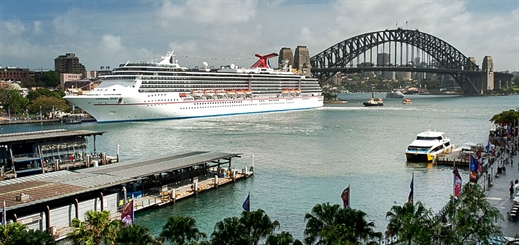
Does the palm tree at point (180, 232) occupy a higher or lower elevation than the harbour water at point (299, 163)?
higher

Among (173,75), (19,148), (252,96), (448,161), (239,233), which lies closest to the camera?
(239,233)

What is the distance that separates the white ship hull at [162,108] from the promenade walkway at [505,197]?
4743 cm

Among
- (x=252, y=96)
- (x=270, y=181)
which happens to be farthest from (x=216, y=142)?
(x=252, y=96)

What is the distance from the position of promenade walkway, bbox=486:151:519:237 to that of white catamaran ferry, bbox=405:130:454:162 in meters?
6.07

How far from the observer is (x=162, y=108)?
68.5m

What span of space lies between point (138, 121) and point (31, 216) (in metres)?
49.5

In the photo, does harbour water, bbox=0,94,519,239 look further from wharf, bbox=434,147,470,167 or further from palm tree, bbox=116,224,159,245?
palm tree, bbox=116,224,159,245

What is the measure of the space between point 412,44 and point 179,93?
365 feet

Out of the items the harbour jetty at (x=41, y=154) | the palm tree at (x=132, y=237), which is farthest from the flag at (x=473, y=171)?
the harbour jetty at (x=41, y=154)

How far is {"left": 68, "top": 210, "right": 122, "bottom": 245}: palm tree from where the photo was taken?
13.6 meters

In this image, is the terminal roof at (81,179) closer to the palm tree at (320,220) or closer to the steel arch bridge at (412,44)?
the palm tree at (320,220)

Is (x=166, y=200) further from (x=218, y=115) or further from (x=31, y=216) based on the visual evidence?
(x=218, y=115)

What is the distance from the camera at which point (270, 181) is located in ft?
93.7

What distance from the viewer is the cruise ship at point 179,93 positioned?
213ft
